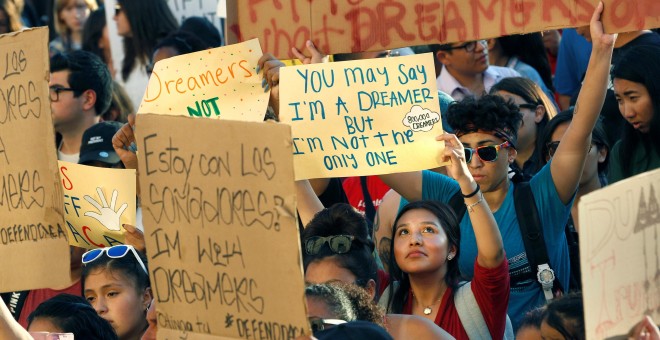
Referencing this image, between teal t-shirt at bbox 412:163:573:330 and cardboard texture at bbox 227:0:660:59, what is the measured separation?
659mm

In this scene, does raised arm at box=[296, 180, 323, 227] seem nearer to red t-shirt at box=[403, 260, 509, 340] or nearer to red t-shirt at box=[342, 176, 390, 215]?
red t-shirt at box=[342, 176, 390, 215]

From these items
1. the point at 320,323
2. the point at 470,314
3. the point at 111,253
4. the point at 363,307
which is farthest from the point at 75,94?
the point at 320,323

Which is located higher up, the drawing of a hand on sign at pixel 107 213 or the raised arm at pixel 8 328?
the drawing of a hand on sign at pixel 107 213

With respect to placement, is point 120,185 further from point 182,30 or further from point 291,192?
point 182,30

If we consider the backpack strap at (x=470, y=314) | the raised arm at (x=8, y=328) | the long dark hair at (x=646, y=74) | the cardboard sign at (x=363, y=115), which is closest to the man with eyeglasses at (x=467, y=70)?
the long dark hair at (x=646, y=74)

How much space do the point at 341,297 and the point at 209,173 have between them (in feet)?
2.22

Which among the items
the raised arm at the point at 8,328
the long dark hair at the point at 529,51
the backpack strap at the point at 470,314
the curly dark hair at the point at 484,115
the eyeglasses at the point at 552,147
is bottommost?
the backpack strap at the point at 470,314

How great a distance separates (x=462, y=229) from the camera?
5.31 metres

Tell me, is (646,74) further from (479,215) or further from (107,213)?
(107,213)

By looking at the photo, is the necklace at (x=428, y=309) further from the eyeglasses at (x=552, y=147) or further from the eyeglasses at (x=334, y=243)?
the eyeglasses at (x=552, y=147)

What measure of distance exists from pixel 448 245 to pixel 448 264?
0.07m

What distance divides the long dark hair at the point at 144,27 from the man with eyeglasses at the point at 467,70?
1.86 m

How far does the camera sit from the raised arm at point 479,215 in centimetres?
477

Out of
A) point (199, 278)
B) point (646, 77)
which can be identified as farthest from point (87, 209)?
point (646, 77)
